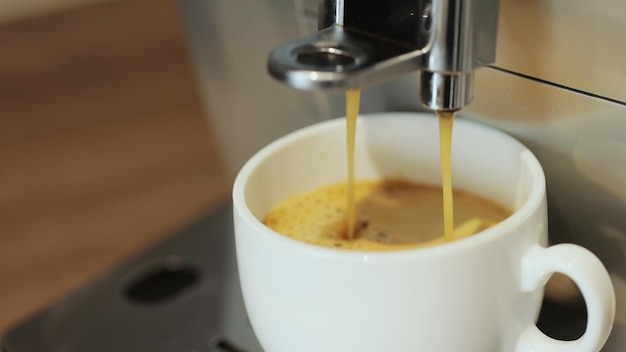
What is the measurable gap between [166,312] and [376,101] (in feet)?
0.52

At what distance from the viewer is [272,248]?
11.8 inches

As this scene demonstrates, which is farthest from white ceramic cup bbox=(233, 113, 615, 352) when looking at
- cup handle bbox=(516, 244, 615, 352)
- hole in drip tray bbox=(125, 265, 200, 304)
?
hole in drip tray bbox=(125, 265, 200, 304)

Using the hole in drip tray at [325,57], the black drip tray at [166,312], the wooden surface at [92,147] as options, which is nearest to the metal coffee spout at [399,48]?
the hole in drip tray at [325,57]

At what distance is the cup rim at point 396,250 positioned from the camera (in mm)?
280

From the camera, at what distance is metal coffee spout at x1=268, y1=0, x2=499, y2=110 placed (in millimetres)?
259

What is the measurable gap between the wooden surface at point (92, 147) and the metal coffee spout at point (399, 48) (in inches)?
11.7

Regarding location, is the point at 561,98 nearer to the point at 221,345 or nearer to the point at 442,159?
the point at 442,159

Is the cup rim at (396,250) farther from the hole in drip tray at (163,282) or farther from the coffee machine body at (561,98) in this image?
the hole in drip tray at (163,282)

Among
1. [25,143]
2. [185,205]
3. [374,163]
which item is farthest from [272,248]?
[25,143]

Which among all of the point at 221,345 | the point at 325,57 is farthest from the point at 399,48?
the point at 221,345

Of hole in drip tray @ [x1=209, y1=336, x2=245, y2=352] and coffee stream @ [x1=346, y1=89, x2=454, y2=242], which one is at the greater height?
coffee stream @ [x1=346, y1=89, x2=454, y2=242]

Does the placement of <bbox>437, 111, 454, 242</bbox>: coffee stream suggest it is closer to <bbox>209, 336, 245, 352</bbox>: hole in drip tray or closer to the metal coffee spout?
the metal coffee spout

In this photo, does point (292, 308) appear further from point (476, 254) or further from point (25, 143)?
point (25, 143)

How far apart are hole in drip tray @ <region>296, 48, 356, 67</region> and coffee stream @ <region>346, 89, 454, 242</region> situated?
0.12 ft
